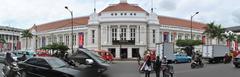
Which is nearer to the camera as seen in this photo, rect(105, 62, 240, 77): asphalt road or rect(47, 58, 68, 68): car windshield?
rect(47, 58, 68, 68): car windshield

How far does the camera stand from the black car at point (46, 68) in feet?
55.2

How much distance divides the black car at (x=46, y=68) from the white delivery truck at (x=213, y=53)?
33.7 m

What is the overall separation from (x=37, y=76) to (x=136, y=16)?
75.2m

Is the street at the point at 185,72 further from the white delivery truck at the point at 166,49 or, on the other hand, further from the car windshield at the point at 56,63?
the white delivery truck at the point at 166,49

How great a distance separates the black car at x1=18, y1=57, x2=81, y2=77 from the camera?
55.2 feet

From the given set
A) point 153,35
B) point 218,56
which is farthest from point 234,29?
point 218,56

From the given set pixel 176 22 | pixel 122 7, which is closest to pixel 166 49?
pixel 122 7

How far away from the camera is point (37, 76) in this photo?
17562mm

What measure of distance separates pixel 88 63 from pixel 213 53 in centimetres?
3176

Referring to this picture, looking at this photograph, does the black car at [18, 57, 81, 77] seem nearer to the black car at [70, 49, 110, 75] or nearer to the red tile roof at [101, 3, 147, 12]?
the black car at [70, 49, 110, 75]

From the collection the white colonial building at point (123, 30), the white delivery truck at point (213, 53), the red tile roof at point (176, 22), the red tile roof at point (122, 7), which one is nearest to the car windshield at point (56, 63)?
the white delivery truck at point (213, 53)

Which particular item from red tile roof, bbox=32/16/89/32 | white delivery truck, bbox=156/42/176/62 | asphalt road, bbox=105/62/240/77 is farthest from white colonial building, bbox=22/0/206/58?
asphalt road, bbox=105/62/240/77

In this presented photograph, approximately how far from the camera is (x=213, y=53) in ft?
161

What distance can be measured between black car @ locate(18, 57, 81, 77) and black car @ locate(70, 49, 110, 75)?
2.34 ft
